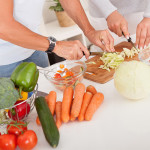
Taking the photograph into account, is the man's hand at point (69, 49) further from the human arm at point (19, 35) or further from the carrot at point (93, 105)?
the carrot at point (93, 105)

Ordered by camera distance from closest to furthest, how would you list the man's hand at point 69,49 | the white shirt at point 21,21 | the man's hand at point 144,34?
the man's hand at point 69,49 < the white shirt at point 21,21 < the man's hand at point 144,34

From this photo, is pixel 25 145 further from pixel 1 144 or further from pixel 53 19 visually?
pixel 53 19

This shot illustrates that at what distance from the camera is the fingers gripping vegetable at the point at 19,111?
0.95 m

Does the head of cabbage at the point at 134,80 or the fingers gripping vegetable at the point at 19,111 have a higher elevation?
the head of cabbage at the point at 134,80

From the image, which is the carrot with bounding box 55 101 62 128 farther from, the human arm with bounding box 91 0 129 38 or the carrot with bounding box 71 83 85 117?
the human arm with bounding box 91 0 129 38

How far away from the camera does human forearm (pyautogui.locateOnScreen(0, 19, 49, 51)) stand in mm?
1118

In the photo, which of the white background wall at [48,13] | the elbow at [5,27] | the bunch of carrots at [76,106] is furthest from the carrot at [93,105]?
the white background wall at [48,13]

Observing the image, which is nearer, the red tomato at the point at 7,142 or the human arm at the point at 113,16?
the red tomato at the point at 7,142

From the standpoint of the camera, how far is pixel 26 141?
2.68 ft

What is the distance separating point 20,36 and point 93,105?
521 mm

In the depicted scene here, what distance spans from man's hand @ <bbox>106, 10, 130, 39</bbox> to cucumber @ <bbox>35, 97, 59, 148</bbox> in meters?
0.84

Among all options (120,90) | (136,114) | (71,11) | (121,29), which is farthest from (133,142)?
(71,11)

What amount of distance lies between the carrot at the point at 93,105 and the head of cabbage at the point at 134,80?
11cm

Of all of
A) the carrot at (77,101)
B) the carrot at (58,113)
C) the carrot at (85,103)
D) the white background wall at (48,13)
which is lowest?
the white background wall at (48,13)
